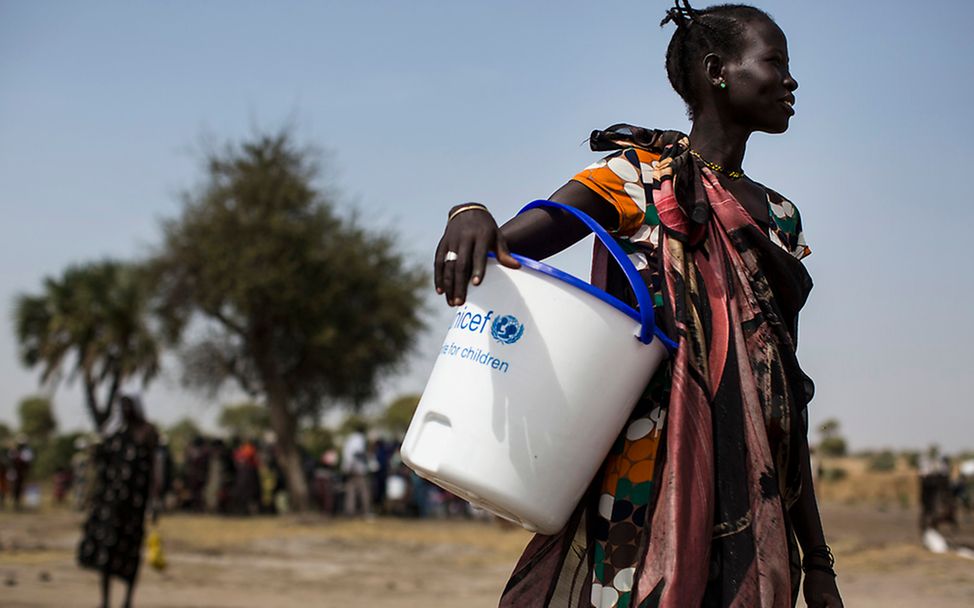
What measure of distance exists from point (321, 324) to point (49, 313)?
14648mm

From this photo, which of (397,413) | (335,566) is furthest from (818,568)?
(397,413)

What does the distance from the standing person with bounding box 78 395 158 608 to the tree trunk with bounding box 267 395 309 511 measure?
1410 centimetres

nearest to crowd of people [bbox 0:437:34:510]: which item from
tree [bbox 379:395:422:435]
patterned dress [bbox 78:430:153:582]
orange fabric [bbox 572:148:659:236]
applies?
patterned dress [bbox 78:430:153:582]

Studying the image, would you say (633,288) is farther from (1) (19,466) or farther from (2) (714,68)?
(1) (19,466)

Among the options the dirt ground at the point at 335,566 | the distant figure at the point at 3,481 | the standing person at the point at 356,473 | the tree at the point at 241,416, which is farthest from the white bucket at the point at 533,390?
the tree at the point at 241,416

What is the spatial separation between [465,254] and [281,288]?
72.3 feet

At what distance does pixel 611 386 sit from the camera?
196 centimetres

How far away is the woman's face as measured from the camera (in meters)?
2.27

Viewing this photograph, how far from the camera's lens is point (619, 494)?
2.08m

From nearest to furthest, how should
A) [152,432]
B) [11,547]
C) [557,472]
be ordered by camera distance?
[557,472]
[152,432]
[11,547]

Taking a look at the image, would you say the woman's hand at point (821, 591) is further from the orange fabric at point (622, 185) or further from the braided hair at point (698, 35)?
the braided hair at point (698, 35)

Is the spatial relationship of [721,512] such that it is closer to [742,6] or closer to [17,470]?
[742,6]

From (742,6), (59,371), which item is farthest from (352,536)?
(59,371)

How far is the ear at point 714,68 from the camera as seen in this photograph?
2307 millimetres
